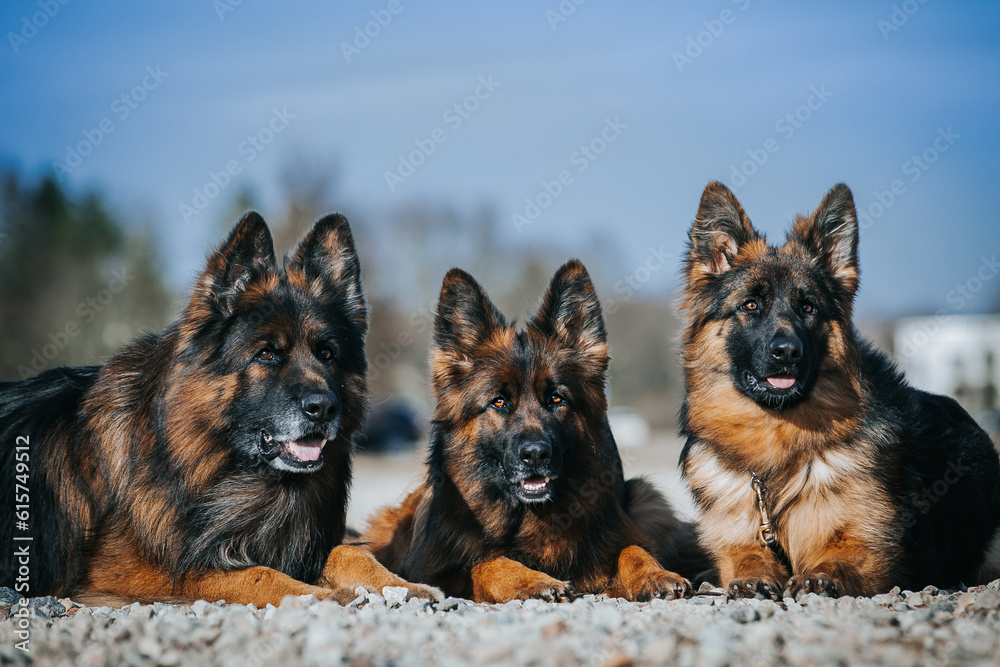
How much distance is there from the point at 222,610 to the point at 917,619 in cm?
340

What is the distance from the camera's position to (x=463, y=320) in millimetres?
5594

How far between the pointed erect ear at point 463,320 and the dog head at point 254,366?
92 cm

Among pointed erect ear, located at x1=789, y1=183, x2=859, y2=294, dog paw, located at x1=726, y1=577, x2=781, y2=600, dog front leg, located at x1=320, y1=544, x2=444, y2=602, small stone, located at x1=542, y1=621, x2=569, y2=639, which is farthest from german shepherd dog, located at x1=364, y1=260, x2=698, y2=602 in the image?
pointed erect ear, located at x1=789, y1=183, x2=859, y2=294

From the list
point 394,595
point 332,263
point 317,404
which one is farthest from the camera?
point 332,263

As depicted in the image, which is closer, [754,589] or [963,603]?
[963,603]

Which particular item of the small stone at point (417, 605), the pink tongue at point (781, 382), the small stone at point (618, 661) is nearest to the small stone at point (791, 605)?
the pink tongue at point (781, 382)

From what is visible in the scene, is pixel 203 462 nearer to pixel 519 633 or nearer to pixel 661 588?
pixel 519 633

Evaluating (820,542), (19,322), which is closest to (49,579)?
(820,542)

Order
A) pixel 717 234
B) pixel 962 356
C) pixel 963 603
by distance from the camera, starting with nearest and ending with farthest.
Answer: pixel 963 603 → pixel 717 234 → pixel 962 356

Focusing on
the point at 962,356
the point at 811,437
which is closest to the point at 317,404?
the point at 811,437

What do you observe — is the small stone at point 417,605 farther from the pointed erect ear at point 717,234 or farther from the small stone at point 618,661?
the pointed erect ear at point 717,234

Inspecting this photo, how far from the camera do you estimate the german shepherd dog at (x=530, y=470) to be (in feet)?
16.4

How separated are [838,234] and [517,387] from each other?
95.8 inches

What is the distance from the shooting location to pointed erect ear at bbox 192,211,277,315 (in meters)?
4.70
